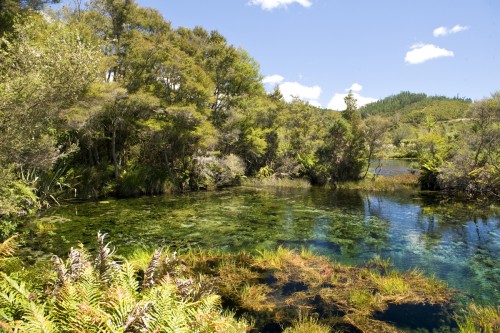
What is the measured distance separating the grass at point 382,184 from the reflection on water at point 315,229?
21.1 ft

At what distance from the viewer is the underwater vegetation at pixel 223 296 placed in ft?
13.4

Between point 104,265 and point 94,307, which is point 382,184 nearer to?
point 104,265

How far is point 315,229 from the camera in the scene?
607 inches

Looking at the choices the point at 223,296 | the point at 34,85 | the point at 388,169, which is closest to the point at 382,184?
the point at 388,169

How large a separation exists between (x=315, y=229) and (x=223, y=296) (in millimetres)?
8505

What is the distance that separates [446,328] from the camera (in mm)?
6609

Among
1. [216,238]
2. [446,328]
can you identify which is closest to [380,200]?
[216,238]

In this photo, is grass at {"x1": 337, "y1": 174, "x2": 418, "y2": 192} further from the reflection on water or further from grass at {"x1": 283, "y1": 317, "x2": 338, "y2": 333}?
grass at {"x1": 283, "y1": 317, "x2": 338, "y2": 333}

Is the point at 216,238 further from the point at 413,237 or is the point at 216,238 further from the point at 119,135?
the point at 119,135

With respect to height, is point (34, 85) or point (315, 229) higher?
point (34, 85)

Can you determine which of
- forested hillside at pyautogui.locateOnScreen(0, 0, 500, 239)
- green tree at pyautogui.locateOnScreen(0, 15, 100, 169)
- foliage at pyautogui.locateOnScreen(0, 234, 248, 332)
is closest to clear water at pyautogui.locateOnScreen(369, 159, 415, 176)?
forested hillside at pyautogui.locateOnScreen(0, 0, 500, 239)

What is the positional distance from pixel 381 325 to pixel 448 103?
184m

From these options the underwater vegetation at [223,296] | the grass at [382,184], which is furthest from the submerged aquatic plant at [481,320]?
the grass at [382,184]

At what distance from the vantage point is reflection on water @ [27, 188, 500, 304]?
11156 mm
